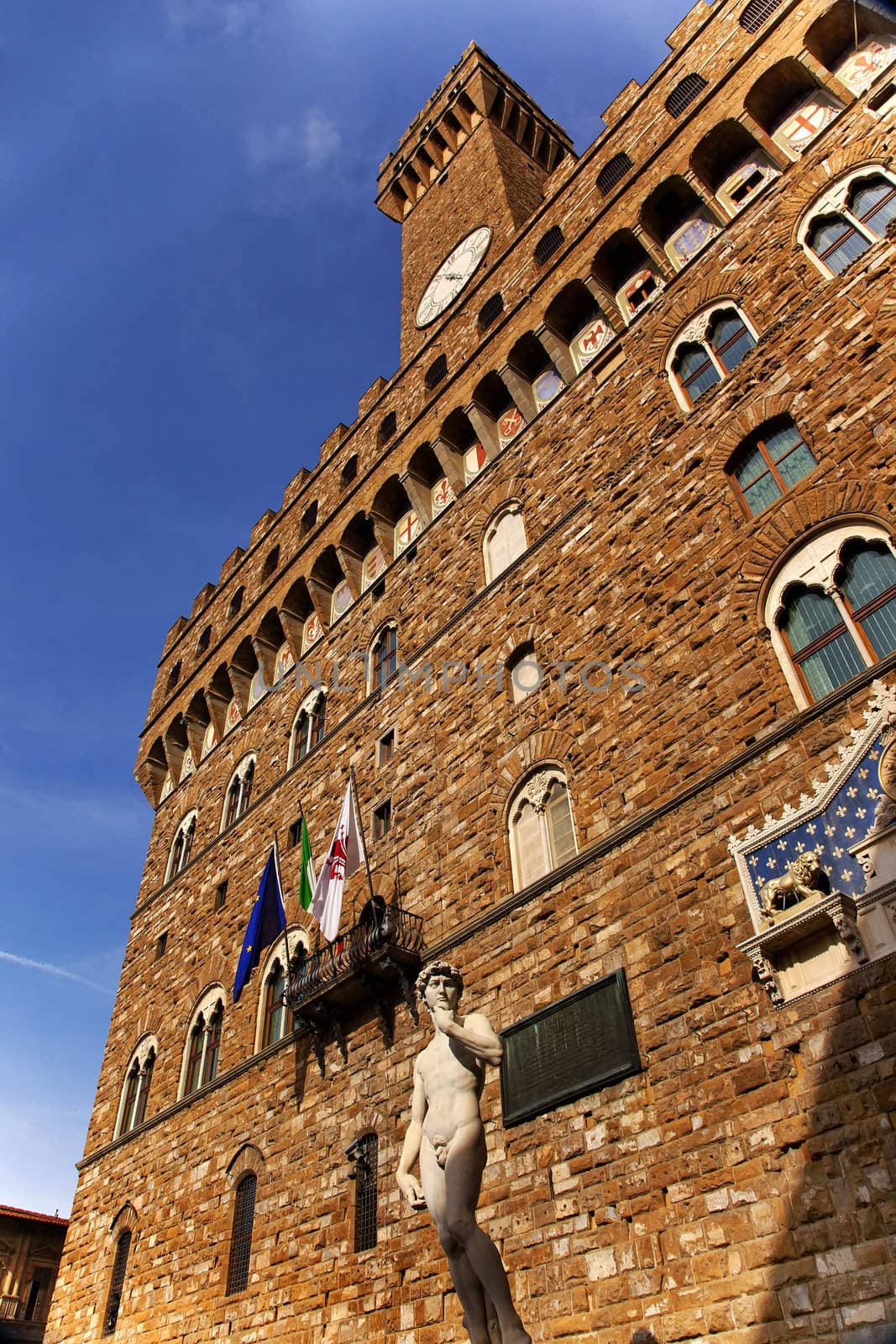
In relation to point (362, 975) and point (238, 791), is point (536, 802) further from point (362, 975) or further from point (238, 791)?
point (238, 791)

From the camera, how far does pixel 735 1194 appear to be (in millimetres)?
6078

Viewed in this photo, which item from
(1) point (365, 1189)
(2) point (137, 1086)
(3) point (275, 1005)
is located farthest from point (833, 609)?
(2) point (137, 1086)

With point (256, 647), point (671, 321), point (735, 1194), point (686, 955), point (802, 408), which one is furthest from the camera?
point (256, 647)

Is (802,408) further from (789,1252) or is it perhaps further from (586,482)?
(789,1252)

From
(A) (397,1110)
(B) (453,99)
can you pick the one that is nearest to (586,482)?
(A) (397,1110)

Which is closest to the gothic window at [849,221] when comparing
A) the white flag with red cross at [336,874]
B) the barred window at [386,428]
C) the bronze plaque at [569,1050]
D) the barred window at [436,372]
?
the bronze plaque at [569,1050]

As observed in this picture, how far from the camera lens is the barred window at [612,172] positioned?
12.8 m

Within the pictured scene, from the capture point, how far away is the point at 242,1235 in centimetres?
1076

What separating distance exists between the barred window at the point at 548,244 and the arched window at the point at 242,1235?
12064mm

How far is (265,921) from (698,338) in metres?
8.09

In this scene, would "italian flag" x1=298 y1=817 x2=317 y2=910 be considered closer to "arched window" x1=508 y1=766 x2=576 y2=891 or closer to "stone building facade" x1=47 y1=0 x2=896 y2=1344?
"stone building facade" x1=47 y1=0 x2=896 y2=1344

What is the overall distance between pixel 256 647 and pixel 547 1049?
36.3 ft

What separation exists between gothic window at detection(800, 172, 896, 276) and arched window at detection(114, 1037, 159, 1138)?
43.8 ft

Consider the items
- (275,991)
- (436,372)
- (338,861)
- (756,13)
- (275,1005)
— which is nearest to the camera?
(338,861)
